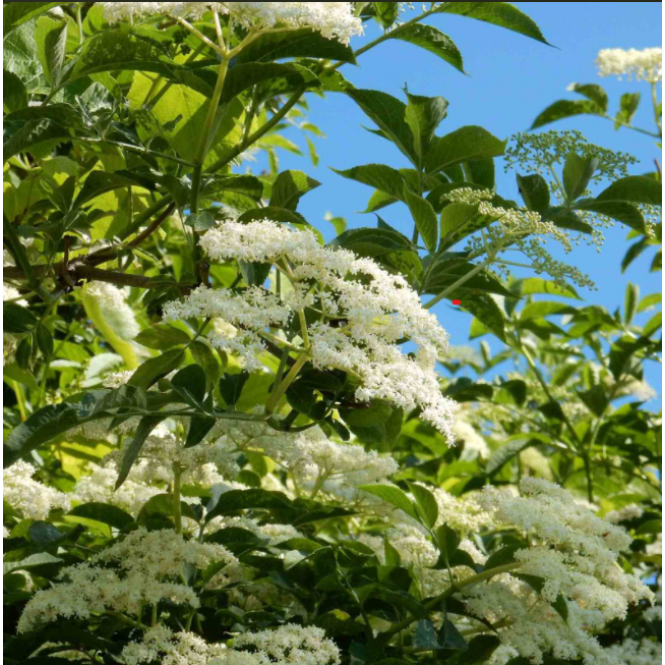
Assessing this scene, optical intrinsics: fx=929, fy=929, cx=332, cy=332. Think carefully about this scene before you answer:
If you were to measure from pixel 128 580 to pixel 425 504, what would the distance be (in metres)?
0.49

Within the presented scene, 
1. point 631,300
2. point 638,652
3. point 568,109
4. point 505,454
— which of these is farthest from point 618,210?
point 631,300

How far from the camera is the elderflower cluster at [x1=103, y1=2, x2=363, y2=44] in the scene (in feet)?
3.80

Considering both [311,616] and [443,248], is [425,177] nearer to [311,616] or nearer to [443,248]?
[443,248]

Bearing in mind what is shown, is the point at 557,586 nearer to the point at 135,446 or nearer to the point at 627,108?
the point at 135,446

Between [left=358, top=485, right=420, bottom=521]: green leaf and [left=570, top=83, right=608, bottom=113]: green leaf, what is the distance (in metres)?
1.42

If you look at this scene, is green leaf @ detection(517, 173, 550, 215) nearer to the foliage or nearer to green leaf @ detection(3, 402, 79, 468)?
the foliage

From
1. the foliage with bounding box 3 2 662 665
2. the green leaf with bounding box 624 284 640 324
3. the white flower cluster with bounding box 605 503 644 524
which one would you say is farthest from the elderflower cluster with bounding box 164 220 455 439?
the green leaf with bounding box 624 284 640 324

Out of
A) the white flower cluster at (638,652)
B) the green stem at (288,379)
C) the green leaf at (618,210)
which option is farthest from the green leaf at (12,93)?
the white flower cluster at (638,652)

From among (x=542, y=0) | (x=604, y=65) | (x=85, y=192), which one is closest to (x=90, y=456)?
(x=85, y=192)

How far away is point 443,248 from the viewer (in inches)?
58.1

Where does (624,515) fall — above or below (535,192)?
below

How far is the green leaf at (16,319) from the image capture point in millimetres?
1552

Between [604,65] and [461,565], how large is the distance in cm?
169

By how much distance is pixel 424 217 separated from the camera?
A: 1.42m
